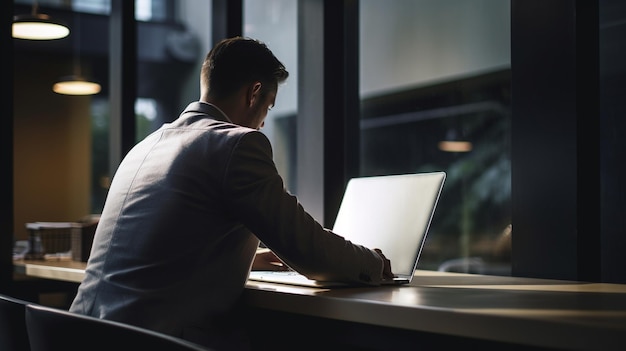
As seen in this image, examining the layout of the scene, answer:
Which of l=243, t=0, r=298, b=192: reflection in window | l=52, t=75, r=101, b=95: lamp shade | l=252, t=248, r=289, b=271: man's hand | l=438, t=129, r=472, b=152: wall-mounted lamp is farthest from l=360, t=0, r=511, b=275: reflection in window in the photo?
l=52, t=75, r=101, b=95: lamp shade

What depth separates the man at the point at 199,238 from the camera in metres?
1.59

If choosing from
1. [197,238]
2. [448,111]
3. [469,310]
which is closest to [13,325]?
[197,238]

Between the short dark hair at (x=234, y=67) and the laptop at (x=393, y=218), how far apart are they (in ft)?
1.54

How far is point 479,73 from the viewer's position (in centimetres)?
362

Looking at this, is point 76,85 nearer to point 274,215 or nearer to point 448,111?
point 448,111

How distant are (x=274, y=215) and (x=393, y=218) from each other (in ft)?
1.78

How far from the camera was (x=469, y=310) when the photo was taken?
1220 mm

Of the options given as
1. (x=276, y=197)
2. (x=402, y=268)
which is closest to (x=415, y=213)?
(x=402, y=268)

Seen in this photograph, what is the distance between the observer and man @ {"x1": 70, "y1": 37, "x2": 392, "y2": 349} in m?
1.59

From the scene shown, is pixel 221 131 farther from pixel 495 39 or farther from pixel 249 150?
pixel 495 39

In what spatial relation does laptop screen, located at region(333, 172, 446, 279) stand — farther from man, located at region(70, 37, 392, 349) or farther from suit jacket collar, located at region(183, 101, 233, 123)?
suit jacket collar, located at region(183, 101, 233, 123)

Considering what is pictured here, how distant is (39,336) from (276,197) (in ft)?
2.05

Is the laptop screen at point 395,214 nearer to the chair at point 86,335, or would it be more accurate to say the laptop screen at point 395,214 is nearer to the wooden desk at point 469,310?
the wooden desk at point 469,310

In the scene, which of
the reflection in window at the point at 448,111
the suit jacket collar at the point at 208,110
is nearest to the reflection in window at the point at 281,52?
the reflection in window at the point at 448,111
